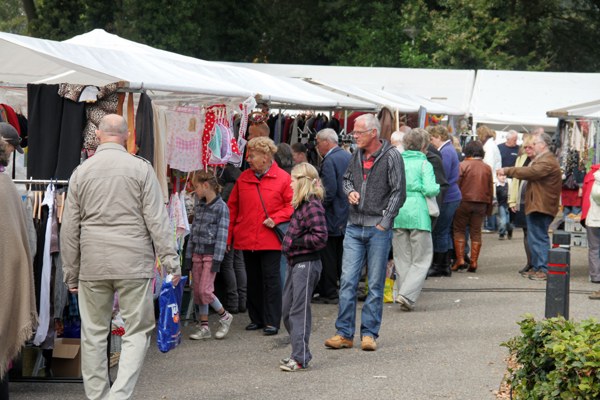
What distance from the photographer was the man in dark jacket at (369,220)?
942 cm

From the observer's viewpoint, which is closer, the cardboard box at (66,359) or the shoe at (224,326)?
the cardboard box at (66,359)

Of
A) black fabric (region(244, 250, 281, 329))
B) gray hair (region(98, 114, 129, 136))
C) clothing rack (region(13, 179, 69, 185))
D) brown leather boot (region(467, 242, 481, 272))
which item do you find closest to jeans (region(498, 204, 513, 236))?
brown leather boot (region(467, 242, 481, 272))

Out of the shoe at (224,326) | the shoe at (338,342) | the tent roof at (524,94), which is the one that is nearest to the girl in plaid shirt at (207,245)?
the shoe at (224,326)

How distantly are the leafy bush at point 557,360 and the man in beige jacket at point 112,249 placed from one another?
90.3 inches

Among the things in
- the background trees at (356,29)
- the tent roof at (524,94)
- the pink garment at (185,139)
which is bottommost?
the pink garment at (185,139)

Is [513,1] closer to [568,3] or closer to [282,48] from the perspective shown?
[568,3]

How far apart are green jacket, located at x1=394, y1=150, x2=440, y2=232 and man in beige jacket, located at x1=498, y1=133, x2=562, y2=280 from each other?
2.38 metres

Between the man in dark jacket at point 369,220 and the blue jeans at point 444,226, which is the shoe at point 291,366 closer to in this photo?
the man in dark jacket at point 369,220

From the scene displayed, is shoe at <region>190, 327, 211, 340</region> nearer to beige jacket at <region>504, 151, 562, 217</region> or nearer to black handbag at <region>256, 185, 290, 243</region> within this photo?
black handbag at <region>256, 185, 290, 243</region>

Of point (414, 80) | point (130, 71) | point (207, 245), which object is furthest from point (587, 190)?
point (414, 80)

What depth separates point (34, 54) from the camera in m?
8.85

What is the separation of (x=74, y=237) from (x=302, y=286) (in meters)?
2.26

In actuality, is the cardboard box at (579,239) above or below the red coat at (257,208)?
below

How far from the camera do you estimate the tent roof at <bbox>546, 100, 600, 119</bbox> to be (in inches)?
595
